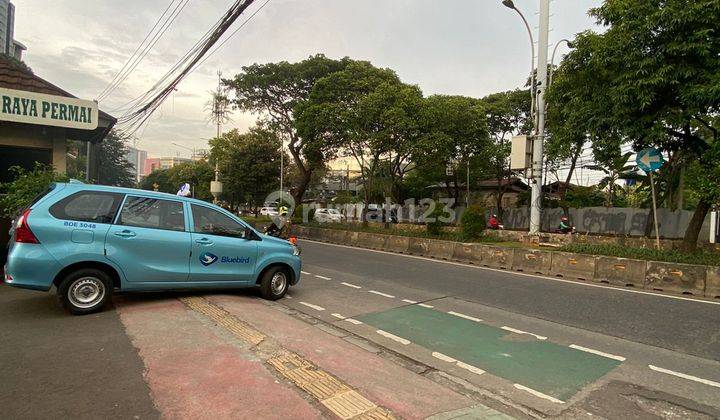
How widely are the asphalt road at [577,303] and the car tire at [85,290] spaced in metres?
6.00

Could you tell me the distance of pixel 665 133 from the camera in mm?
11469

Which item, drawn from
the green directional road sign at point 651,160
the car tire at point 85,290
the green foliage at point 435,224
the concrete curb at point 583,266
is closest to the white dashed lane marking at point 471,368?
the car tire at point 85,290

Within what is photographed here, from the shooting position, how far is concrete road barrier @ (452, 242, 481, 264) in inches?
569

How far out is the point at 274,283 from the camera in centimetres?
761

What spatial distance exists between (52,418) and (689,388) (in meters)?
5.78

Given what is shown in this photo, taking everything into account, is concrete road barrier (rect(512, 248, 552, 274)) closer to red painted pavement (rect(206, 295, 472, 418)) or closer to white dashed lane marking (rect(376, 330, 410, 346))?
white dashed lane marking (rect(376, 330, 410, 346))

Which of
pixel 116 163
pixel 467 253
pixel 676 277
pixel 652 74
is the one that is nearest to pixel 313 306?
pixel 676 277

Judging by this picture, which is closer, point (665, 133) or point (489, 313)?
point (489, 313)

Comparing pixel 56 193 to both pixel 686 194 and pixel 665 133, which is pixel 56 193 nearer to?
pixel 665 133

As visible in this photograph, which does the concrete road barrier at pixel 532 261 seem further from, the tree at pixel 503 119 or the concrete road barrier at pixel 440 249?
the tree at pixel 503 119

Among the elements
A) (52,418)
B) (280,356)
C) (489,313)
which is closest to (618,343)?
(489,313)

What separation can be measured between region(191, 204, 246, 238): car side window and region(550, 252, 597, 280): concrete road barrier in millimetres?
8906

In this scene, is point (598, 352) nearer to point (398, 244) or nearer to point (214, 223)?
point (214, 223)

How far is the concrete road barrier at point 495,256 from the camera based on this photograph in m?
13.3
